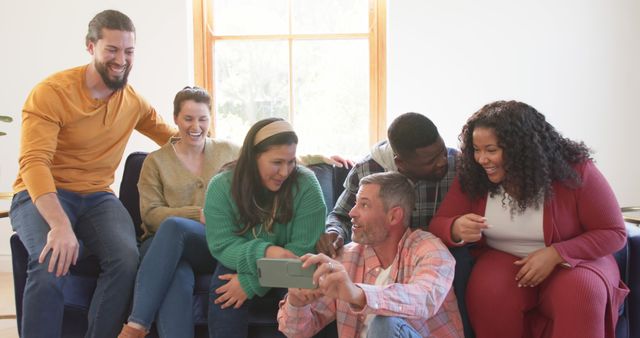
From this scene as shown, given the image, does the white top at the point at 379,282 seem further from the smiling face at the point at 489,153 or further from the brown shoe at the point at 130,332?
the brown shoe at the point at 130,332

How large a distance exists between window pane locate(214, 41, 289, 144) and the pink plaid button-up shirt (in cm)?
208

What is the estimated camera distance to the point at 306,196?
7.07 feet

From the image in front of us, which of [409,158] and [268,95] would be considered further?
[268,95]

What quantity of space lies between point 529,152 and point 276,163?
80cm

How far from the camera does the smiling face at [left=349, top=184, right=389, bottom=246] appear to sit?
5.97 ft

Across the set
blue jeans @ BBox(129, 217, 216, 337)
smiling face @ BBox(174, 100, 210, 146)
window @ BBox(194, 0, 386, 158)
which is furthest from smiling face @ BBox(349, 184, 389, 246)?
window @ BBox(194, 0, 386, 158)

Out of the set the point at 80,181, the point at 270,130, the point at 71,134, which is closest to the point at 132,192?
the point at 80,181

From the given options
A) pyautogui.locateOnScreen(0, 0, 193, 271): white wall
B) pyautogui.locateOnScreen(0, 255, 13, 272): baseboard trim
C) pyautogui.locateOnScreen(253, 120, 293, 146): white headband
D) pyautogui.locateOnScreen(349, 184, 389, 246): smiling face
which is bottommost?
pyautogui.locateOnScreen(0, 255, 13, 272): baseboard trim

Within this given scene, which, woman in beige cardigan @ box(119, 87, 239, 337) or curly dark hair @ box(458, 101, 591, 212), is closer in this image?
curly dark hair @ box(458, 101, 591, 212)

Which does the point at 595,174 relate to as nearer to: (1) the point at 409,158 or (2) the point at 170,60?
(1) the point at 409,158

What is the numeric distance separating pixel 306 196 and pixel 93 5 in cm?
236

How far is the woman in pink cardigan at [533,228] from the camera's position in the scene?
73.7 inches

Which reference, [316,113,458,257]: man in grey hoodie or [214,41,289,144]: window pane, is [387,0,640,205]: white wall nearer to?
[214,41,289,144]: window pane

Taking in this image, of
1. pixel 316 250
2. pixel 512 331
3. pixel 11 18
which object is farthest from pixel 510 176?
pixel 11 18
